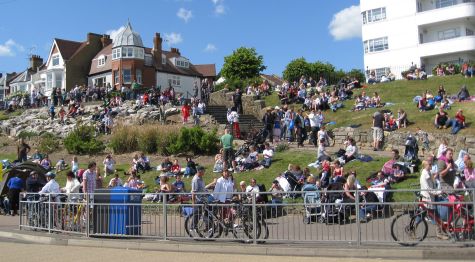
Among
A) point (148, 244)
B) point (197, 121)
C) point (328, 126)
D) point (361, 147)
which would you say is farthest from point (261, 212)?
point (197, 121)

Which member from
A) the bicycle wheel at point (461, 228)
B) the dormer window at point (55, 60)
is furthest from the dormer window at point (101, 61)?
the bicycle wheel at point (461, 228)

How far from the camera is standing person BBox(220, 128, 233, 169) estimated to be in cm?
2212

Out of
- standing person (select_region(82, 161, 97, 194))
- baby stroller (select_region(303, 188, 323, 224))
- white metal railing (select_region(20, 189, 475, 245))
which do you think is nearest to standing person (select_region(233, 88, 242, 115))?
standing person (select_region(82, 161, 97, 194))

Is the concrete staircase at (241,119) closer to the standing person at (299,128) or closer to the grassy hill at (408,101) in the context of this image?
the grassy hill at (408,101)

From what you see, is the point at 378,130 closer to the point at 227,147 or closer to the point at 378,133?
the point at 378,133

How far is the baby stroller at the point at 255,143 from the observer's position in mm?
24844

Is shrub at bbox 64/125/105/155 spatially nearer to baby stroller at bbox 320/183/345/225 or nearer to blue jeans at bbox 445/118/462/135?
blue jeans at bbox 445/118/462/135

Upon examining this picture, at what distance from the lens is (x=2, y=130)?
139 feet

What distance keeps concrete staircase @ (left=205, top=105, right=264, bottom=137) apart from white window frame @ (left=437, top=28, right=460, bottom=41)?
95.3ft

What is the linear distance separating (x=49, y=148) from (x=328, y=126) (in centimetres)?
1793

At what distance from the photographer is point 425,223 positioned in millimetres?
Result: 10500

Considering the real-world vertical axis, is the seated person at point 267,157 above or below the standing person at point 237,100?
below

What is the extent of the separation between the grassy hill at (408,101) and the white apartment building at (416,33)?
15.5 metres

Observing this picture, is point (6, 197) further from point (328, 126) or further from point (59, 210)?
point (328, 126)
